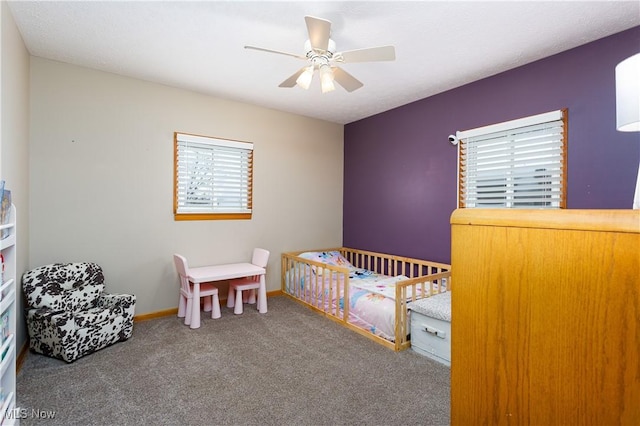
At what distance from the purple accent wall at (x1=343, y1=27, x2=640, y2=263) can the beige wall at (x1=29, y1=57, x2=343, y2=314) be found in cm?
101

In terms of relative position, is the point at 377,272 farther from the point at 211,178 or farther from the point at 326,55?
the point at 326,55

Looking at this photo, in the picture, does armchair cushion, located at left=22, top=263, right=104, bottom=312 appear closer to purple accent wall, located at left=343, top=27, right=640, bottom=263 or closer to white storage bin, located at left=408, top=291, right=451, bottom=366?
white storage bin, located at left=408, top=291, right=451, bottom=366

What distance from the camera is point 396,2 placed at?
1972 millimetres

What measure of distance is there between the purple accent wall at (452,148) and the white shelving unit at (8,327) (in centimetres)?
333

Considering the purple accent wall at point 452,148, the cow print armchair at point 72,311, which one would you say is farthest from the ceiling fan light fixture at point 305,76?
the cow print armchair at point 72,311

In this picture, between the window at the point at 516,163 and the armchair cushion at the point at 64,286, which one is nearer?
the armchair cushion at the point at 64,286

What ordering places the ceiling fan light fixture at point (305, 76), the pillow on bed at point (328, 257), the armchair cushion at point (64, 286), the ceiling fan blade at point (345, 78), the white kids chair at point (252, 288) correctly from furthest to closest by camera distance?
the pillow on bed at point (328, 257) → the white kids chair at point (252, 288) → the armchair cushion at point (64, 286) → the ceiling fan blade at point (345, 78) → the ceiling fan light fixture at point (305, 76)

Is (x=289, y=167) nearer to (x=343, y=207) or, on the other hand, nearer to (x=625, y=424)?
(x=343, y=207)

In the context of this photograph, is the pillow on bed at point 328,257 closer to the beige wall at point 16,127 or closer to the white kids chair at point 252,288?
the white kids chair at point 252,288

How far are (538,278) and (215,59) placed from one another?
2.93 metres

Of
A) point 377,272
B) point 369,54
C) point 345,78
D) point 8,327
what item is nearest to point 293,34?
point 345,78

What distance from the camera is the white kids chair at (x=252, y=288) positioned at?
349 cm

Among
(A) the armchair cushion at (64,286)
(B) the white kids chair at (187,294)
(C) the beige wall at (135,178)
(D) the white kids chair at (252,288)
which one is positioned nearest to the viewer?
(A) the armchair cushion at (64,286)

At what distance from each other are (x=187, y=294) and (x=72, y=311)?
36.5 inches
